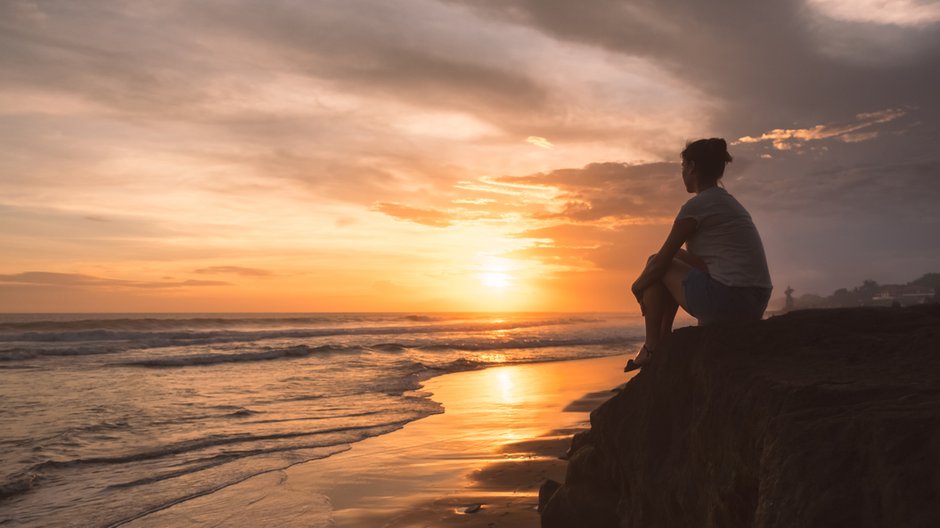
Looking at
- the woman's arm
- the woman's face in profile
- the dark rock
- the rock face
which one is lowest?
the dark rock

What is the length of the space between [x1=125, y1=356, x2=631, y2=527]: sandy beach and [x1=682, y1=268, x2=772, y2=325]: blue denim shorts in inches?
107

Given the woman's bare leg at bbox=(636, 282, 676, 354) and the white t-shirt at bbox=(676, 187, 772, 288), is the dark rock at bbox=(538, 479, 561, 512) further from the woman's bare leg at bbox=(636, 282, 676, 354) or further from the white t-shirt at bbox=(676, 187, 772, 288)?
the white t-shirt at bbox=(676, 187, 772, 288)

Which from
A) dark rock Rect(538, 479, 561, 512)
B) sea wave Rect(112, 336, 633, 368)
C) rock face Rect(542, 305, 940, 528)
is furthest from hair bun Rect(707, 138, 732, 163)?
sea wave Rect(112, 336, 633, 368)

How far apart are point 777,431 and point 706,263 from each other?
2.14 metres

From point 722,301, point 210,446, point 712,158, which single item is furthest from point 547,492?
point 210,446

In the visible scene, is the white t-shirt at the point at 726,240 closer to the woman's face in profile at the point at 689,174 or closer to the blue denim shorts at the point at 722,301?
the blue denim shorts at the point at 722,301

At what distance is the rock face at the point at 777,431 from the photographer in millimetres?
2387

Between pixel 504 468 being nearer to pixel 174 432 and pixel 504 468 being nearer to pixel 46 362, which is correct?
pixel 174 432

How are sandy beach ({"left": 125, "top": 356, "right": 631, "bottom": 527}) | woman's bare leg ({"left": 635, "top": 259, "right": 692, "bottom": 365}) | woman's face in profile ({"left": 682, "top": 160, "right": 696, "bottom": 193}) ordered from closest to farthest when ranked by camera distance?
1. woman's bare leg ({"left": 635, "top": 259, "right": 692, "bottom": 365})
2. woman's face in profile ({"left": 682, "top": 160, "right": 696, "bottom": 193})
3. sandy beach ({"left": 125, "top": 356, "right": 631, "bottom": 527})

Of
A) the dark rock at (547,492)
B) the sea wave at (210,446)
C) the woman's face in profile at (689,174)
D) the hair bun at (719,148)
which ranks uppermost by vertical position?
the hair bun at (719,148)

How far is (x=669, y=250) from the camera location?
15.5 feet

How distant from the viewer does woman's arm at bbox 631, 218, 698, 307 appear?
471 centimetres

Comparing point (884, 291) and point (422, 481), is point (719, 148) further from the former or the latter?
point (884, 291)

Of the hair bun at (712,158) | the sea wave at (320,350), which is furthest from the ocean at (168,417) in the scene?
the hair bun at (712,158)
